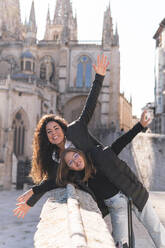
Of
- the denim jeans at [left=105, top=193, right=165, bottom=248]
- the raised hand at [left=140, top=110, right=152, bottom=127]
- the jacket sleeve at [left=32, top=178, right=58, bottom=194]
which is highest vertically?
the raised hand at [left=140, top=110, right=152, bottom=127]

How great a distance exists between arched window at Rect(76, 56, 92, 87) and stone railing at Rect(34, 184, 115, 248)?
104 feet

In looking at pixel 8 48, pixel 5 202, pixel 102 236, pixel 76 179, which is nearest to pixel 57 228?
pixel 102 236

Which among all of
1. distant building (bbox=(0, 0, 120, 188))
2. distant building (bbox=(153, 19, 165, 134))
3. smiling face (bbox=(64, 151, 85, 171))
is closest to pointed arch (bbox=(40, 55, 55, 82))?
distant building (bbox=(0, 0, 120, 188))

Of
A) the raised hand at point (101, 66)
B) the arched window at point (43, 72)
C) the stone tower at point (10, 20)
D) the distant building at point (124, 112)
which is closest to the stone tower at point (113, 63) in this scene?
the distant building at point (124, 112)

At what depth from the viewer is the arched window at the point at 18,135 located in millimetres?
26219

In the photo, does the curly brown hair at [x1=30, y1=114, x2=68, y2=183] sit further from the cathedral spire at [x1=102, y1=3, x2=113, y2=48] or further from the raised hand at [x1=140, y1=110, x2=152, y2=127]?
the cathedral spire at [x1=102, y1=3, x2=113, y2=48]

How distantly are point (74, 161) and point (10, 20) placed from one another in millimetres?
49303

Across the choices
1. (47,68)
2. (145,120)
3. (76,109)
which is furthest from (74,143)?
(47,68)

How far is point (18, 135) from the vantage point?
26328 mm

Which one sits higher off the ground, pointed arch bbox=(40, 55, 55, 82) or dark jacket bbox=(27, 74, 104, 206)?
pointed arch bbox=(40, 55, 55, 82)

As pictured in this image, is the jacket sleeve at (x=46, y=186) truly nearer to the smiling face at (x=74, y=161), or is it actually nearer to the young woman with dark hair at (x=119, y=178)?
the young woman with dark hair at (x=119, y=178)

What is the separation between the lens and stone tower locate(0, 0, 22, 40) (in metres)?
43.6

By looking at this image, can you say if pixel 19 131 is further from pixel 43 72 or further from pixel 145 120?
pixel 145 120

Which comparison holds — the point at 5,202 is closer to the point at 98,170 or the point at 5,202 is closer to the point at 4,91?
the point at 4,91
